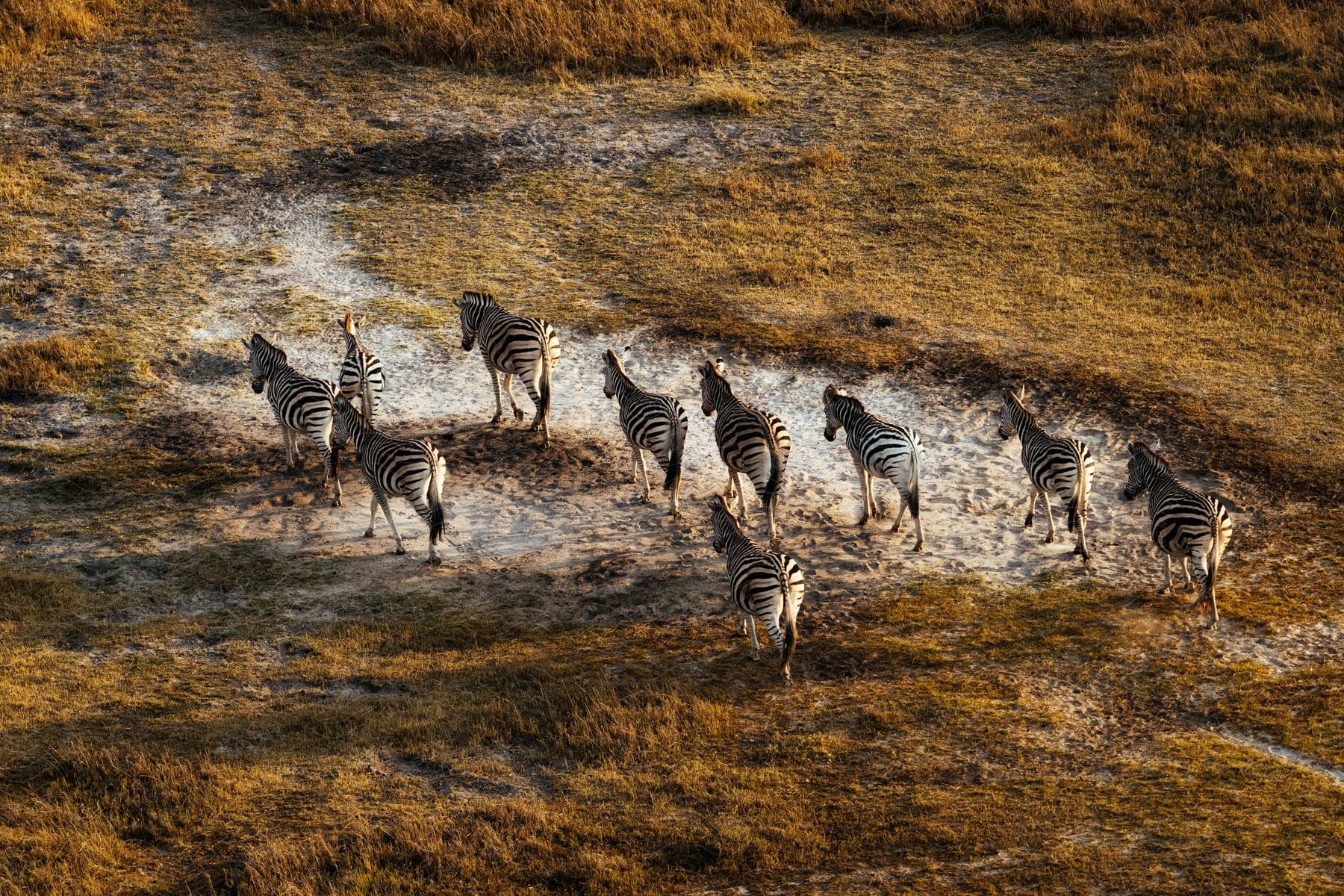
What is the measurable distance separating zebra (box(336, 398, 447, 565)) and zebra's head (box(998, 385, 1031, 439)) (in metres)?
7.27

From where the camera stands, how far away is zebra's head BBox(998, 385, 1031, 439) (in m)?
17.2

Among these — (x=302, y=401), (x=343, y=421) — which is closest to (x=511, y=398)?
(x=343, y=421)

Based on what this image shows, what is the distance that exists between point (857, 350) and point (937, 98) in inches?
426

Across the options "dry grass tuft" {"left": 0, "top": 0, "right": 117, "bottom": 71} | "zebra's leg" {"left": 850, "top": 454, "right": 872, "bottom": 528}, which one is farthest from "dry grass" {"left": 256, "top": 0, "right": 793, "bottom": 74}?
"zebra's leg" {"left": 850, "top": 454, "right": 872, "bottom": 528}

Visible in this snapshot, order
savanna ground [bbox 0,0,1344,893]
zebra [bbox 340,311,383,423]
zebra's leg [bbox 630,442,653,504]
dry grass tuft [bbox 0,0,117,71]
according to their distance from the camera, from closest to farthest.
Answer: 1. savanna ground [bbox 0,0,1344,893]
2. zebra's leg [bbox 630,442,653,504]
3. zebra [bbox 340,311,383,423]
4. dry grass tuft [bbox 0,0,117,71]

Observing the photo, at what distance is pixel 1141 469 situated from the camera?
1641cm

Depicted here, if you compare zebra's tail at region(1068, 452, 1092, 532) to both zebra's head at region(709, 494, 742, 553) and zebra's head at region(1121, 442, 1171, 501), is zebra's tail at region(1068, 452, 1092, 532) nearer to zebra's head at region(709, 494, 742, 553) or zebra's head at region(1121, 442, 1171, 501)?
zebra's head at region(1121, 442, 1171, 501)

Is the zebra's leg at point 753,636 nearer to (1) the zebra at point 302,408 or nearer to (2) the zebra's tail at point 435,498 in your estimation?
(2) the zebra's tail at point 435,498

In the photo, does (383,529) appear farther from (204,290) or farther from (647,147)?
(647,147)

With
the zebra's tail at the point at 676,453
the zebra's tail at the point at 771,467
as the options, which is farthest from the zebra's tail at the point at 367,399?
the zebra's tail at the point at 771,467

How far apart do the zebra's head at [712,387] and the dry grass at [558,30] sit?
46.6 feet

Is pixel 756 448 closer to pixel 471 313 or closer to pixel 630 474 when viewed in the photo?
pixel 630 474

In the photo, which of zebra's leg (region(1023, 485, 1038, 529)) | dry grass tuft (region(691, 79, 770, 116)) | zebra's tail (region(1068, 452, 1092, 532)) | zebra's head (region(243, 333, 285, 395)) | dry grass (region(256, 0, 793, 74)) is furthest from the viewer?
dry grass (region(256, 0, 793, 74))

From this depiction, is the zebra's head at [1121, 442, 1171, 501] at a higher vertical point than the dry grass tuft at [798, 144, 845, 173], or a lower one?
lower
